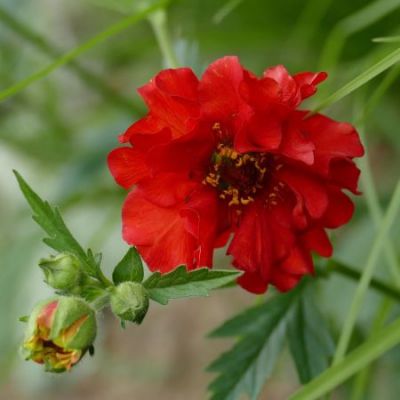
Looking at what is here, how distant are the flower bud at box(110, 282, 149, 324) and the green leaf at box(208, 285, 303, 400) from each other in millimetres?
136

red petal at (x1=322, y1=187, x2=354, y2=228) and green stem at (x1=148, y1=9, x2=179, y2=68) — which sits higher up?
green stem at (x1=148, y1=9, x2=179, y2=68)

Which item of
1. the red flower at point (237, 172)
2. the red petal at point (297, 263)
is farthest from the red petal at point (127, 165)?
the red petal at point (297, 263)

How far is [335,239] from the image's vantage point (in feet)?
3.80

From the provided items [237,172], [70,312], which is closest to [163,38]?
[237,172]

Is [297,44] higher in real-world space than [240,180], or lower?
higher

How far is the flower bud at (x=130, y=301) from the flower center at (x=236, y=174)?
9 cm

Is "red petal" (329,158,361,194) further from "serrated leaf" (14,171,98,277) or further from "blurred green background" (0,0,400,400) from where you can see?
"blurred green background" (0,0,400,400)

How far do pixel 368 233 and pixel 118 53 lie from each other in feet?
1.47

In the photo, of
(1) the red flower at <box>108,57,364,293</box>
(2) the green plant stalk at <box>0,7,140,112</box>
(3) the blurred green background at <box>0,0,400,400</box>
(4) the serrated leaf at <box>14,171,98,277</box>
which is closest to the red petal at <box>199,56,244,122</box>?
(1) the red flower at <box>108,57,364,293</box>

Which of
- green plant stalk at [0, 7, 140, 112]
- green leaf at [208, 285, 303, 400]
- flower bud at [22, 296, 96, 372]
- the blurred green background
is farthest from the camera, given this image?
the blurred green background

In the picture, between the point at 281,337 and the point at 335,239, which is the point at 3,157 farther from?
the point at 281,337

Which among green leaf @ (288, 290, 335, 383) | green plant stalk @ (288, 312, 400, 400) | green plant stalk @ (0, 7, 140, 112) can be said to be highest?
green plant stalk @ (0, 7, 140, 112)

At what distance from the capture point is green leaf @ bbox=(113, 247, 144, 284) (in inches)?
18.5

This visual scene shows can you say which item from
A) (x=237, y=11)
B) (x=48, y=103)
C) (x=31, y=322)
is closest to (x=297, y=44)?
(x=237, y=11)
